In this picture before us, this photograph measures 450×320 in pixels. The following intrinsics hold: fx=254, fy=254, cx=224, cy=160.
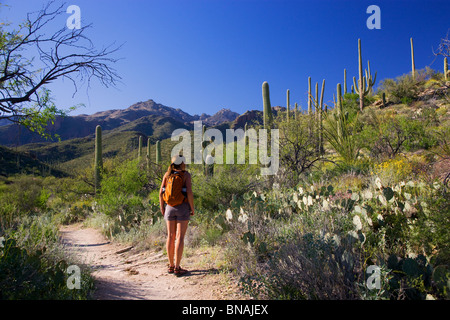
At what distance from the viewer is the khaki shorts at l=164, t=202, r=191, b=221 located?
12.7 ft

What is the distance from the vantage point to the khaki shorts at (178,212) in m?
3.88

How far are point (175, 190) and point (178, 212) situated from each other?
34 cm

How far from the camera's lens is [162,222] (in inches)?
245

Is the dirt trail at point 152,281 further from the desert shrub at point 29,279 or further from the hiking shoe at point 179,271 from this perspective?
the desert shrub at point 29,279

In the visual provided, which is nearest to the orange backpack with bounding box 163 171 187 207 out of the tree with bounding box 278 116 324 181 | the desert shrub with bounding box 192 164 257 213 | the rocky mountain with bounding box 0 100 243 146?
the desert shrub with bounding box 192 164 257 213

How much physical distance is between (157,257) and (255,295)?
2.81 metres

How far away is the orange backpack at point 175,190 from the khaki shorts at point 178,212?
0.27 feet

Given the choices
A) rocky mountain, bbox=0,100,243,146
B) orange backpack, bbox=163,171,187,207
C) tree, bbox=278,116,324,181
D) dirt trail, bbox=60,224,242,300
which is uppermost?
rocky mountain, bbox=0,100,243,146

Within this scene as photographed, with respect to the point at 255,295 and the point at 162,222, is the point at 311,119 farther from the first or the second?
the point at 255,295

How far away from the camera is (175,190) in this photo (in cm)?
384

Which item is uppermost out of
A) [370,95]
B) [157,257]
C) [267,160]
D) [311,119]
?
[370,95]

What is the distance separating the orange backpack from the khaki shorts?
3.2 inches

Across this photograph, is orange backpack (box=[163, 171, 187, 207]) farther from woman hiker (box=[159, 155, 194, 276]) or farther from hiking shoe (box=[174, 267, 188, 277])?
hiking shoe (box=[174, 267, 188, 277])
